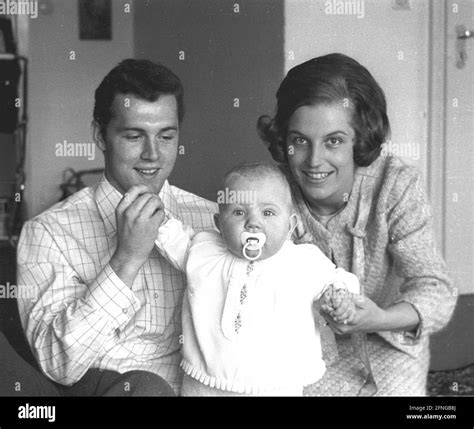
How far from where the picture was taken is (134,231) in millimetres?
1227

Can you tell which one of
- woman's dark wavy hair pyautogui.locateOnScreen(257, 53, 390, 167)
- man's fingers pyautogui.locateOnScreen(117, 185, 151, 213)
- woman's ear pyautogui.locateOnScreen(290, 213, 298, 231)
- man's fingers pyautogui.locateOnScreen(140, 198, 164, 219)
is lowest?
woman's ear pyautogui.locateOnScreen(290, 213, 298, 231)

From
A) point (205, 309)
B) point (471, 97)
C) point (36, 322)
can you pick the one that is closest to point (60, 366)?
point (36, 322)

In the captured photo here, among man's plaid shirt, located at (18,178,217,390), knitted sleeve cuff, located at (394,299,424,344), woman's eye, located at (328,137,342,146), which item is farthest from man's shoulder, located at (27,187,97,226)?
knitted sleeve cuff, located at (394,299,424,344)

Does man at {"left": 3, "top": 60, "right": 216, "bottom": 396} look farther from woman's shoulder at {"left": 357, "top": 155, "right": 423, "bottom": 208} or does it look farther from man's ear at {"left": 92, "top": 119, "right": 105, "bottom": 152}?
woman's shoulder at {"left": 357, "top": 155, "right": 423, "bottom": 208}

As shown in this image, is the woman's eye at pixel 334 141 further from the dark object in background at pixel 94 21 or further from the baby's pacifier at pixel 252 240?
the dark object in background at pixel 94 21

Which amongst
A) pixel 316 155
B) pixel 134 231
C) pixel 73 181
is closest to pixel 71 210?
pixel 73 181

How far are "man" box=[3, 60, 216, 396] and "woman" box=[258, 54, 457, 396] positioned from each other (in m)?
0.20

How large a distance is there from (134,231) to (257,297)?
0.23 metres

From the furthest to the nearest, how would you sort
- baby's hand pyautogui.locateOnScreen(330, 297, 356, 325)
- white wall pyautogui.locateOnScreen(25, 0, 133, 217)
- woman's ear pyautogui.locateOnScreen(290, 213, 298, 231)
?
1. white wall pyautogui.locateOnScreen(25, 0, 133, 217)
2. woman's ear pyautogui.locateOnScreen(290, 213, 298, 231)
3. baby's hand pyautogui.locateOnScreen(330, 297, 356, 325)

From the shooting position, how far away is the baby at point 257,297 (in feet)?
3.95

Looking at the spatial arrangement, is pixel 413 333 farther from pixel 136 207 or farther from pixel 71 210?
pixel 71 210

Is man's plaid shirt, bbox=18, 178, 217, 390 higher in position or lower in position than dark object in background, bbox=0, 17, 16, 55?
lower

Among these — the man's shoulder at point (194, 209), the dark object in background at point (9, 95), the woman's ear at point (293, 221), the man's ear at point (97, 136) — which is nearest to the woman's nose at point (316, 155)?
the woman's ear at point (293, 221)

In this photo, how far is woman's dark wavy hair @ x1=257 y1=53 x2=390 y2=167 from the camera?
4.30ft
